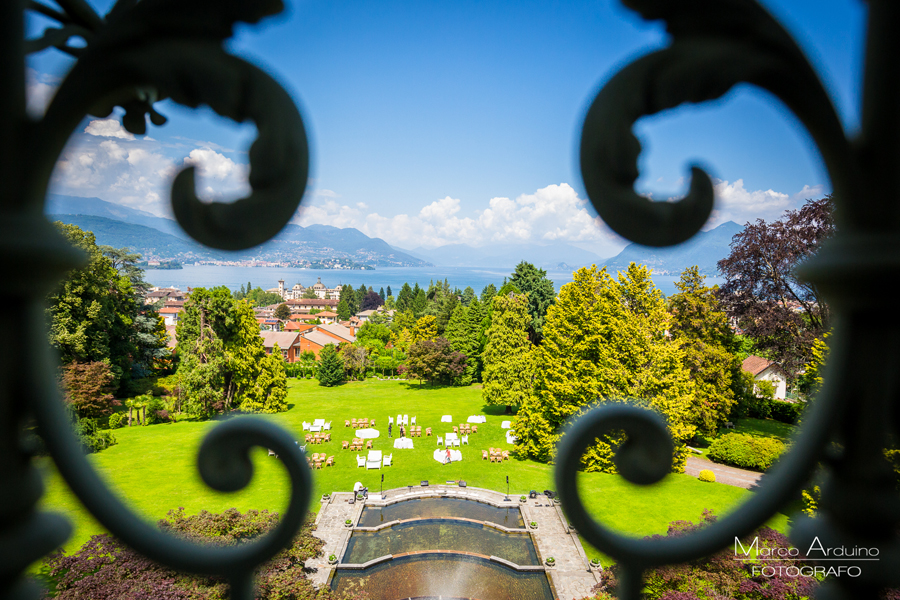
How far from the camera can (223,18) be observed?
72 centimetres

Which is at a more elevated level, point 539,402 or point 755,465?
point 539,402

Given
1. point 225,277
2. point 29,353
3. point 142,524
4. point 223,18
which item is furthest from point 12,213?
point 225,277

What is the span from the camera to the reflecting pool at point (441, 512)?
14070 millimetres

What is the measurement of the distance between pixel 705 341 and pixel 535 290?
16470 millimetres

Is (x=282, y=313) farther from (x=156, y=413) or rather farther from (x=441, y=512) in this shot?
(x=441, y=512)

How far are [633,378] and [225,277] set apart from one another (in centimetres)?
17134

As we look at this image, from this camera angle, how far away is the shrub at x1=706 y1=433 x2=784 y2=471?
17059mm

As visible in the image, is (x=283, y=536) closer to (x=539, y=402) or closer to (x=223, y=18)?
(x=223, y=18)

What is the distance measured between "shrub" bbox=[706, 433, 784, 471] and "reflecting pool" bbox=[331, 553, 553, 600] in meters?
11.0

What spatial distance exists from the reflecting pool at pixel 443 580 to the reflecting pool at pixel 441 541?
0.43 meters

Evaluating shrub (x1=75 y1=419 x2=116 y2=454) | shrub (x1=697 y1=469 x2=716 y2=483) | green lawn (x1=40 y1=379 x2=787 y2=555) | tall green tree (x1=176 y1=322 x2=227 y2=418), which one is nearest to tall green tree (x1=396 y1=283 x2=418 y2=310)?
green lawn (x1=40 y1=379 x2=787 y2=555)

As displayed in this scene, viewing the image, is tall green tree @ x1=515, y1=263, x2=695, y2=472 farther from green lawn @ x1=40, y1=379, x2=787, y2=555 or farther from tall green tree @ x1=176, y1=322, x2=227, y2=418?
tall green tree @ x1=176, y1=322, x2=227, y2=418

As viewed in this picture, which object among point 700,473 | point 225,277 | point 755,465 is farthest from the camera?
point 225,277

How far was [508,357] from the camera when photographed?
2466 centimetres
